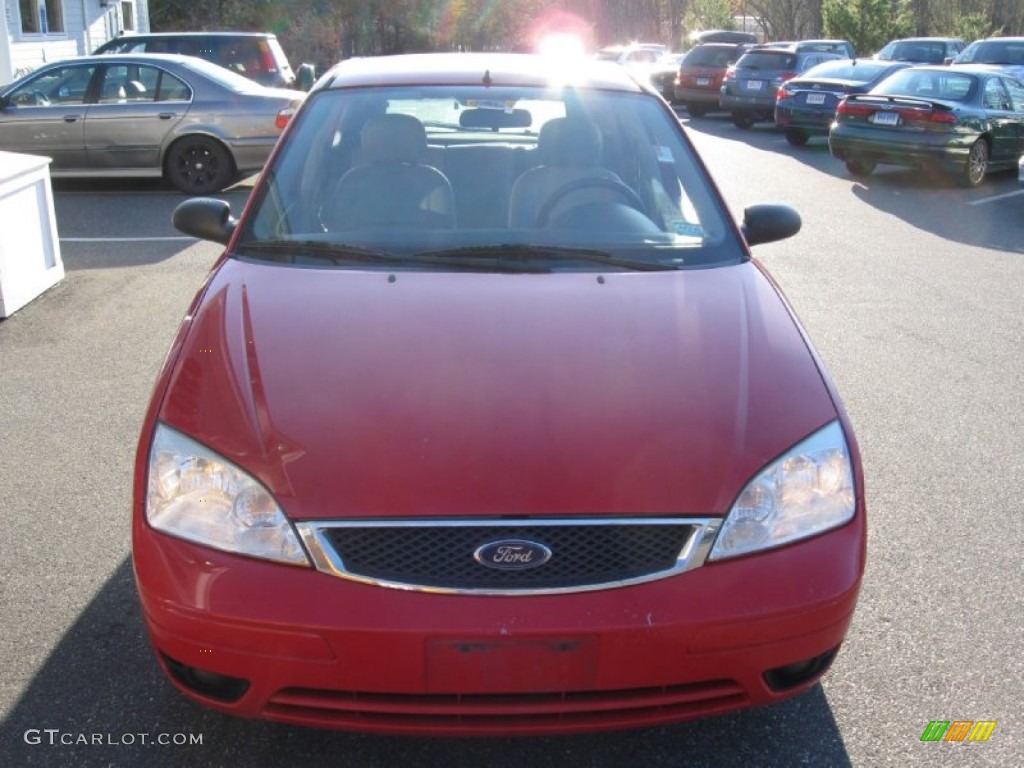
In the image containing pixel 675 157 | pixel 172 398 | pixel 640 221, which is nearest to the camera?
pixel 172 398

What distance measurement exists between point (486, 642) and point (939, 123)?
12504 mm

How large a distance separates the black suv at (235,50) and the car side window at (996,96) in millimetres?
9650

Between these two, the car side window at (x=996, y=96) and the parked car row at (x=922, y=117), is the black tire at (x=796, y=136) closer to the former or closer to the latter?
the parked car row at (x=922, y=117)

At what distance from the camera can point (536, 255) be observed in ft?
11.8

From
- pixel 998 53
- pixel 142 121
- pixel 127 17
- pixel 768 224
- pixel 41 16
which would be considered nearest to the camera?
pixel 768 224

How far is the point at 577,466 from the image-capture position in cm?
256

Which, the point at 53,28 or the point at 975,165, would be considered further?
the point at 53,28

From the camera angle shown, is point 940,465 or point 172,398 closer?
point 172,398

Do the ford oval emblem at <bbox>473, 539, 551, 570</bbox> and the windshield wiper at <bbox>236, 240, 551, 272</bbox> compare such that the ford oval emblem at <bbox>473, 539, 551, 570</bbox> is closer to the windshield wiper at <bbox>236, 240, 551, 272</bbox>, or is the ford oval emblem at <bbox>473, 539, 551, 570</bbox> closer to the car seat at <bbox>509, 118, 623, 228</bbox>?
the windshield wiper at <bbox>236, 240, 551, 272</bbox>

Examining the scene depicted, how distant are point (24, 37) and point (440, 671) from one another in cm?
2351

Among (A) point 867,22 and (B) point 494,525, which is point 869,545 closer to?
(B) point 494,525

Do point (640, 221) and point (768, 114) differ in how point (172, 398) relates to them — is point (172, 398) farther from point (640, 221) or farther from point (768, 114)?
point (768, 114)

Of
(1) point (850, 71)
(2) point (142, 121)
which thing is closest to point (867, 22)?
(1) point (850, 71)

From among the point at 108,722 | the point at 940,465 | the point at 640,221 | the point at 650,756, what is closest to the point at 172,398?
the point at 108,722
